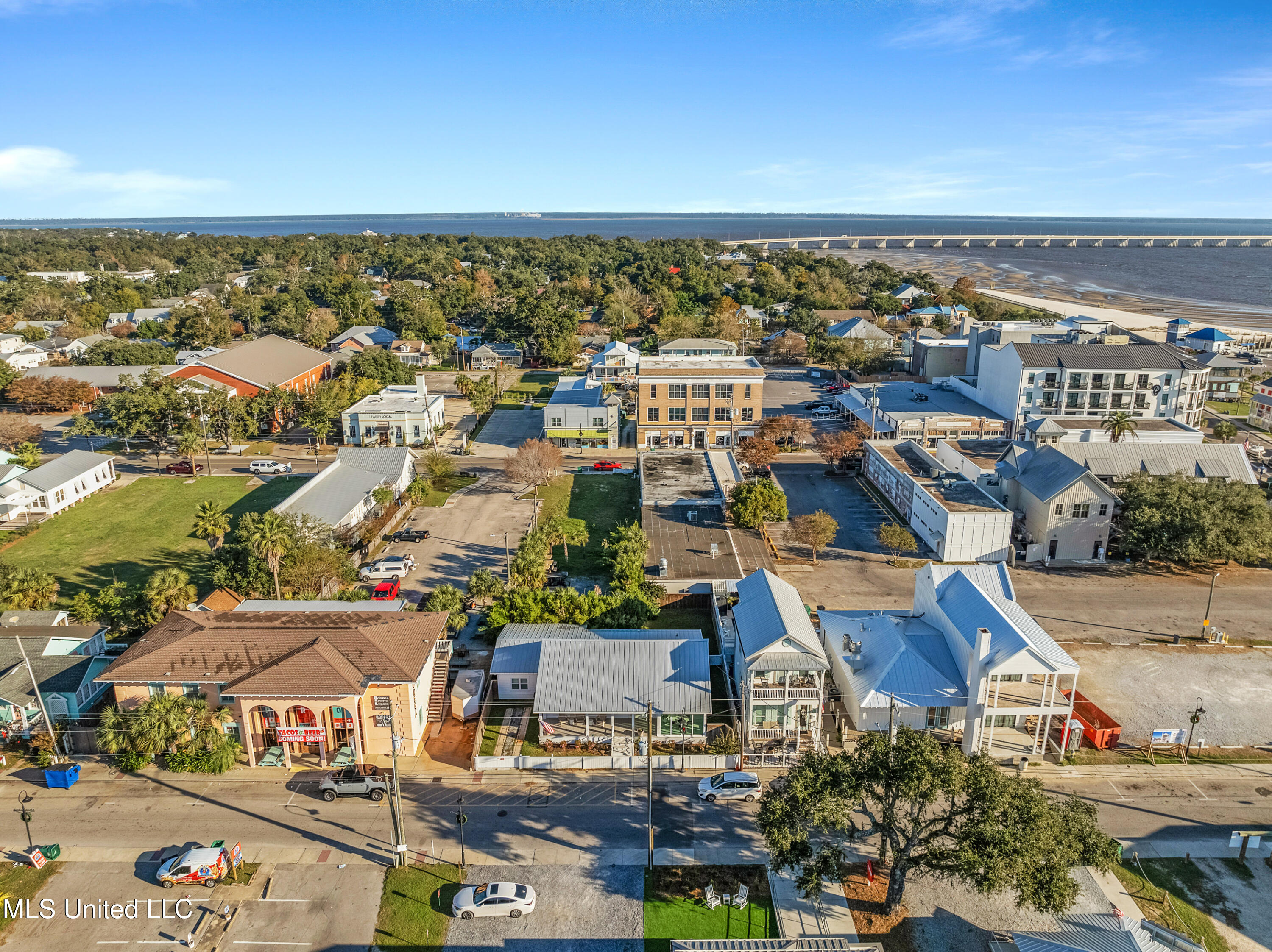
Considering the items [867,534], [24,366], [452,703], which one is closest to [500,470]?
[867,534]

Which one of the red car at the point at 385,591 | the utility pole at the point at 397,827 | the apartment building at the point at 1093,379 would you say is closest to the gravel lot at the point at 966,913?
the utility pole at the point at 397,827

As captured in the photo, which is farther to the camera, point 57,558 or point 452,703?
point 57,558

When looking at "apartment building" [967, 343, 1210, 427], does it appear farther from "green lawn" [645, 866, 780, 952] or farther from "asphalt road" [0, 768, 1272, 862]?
"green lawn" [645, 866, 780, 952]

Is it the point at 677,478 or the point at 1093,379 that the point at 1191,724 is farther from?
the point at 1093,379

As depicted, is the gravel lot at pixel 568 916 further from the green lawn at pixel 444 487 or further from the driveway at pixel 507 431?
the driveway at pixel 507 431

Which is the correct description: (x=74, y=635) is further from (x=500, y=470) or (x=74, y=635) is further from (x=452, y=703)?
(x=500, y=470)

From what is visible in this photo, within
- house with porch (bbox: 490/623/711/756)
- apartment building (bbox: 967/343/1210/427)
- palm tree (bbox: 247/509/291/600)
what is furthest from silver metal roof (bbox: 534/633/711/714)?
apartment building (bbox: 967/343/1210/427)
